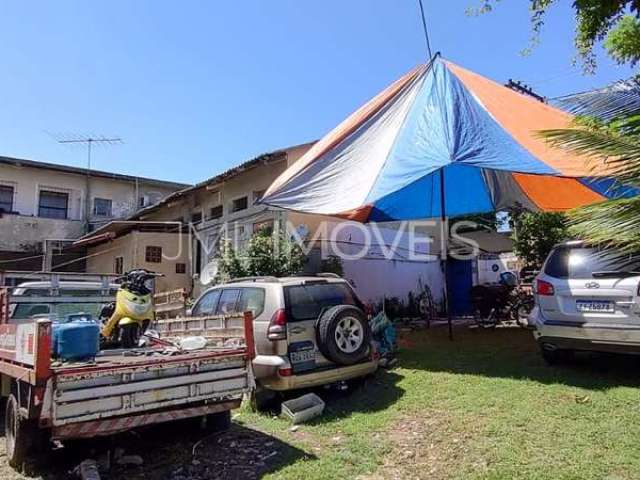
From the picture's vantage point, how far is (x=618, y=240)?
4.04m

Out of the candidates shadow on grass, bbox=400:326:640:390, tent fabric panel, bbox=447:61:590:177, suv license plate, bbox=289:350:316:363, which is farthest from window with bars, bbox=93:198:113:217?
suv license plate, bbox=289:350:316:363

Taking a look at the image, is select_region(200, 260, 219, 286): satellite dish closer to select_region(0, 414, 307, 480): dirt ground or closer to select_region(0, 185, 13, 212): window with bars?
select_region(0, 414, 307, 480): dirt ground

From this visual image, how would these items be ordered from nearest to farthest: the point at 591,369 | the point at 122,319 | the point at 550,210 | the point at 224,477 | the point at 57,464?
the point at 224,477
the point at 57,464
the point at 122,319
the point at 591,369
the point at 550,210

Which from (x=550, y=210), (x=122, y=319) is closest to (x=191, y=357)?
(x=122, y=319)

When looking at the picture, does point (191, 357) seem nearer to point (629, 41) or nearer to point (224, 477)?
point (224, 477)

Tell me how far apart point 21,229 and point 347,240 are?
690 inches

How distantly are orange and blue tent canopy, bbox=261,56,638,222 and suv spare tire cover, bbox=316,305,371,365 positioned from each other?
94.7 inches

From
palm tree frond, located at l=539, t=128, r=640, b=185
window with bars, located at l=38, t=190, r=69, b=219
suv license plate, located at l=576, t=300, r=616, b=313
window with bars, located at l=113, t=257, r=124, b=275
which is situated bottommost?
suv license plate, located at l=576, t=300, r=616, b=313

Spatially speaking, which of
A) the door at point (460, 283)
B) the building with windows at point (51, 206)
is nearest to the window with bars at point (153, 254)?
the building with windows at point (51, 206)

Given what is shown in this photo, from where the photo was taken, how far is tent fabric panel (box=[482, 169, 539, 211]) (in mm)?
13398

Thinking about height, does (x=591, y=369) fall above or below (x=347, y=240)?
below

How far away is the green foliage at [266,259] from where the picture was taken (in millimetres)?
14156

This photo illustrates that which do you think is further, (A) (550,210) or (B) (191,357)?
(A) (550,210)

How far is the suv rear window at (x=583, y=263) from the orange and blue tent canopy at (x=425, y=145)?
33.3 inches
